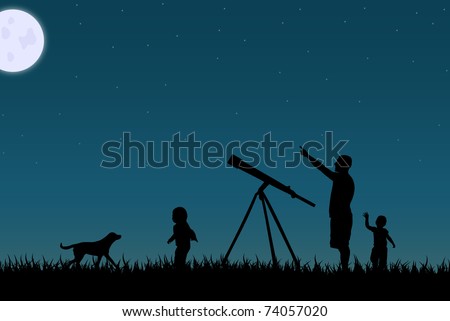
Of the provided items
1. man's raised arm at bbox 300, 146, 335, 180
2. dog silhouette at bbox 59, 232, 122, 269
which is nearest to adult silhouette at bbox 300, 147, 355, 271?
man's raised arm at bbox 300, 146, 335, 180

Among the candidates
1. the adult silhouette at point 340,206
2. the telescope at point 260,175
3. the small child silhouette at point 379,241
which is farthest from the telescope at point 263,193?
the small child silhouette at point 379,241

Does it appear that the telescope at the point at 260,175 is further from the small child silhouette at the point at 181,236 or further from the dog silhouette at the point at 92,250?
the dog silhouette at the point at 92,250

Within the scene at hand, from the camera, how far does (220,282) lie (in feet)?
42.5

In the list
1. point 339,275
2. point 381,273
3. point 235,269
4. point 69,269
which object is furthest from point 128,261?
point 381,273

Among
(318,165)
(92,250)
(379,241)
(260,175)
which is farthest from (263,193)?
(92,250)

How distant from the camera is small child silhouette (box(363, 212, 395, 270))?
1555cm

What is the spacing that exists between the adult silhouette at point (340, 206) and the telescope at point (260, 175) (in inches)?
31.6

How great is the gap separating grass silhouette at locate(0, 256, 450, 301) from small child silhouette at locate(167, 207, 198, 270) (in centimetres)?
24

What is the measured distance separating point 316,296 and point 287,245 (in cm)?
277

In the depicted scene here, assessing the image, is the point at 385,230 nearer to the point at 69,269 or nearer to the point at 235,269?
the point at 235,269

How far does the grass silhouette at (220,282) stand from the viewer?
1241cm

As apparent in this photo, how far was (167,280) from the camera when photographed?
13.1 metres

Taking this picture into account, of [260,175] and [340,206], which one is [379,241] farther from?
[260,175]

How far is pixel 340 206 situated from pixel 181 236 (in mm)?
3470
